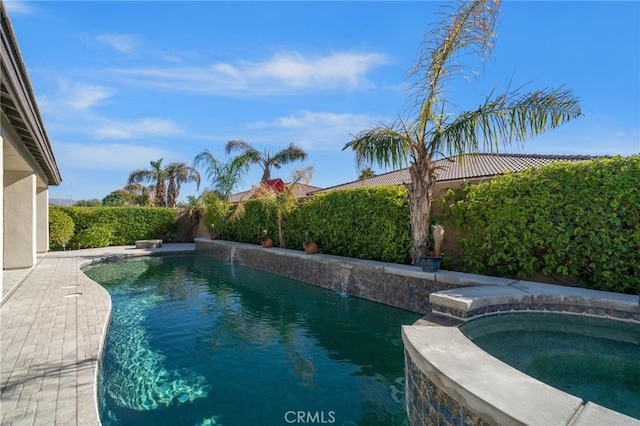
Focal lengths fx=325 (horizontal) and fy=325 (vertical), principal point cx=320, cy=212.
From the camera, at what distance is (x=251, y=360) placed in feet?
18.0

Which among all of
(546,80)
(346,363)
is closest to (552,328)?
(346,363)

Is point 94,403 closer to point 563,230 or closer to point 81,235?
point 563,230

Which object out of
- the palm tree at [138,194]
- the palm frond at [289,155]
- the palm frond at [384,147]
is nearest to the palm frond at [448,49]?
the palm frond at [384,147]

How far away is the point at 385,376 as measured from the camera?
16.0 feet

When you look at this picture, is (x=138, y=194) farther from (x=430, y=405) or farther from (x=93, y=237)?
(x=430, y=405)

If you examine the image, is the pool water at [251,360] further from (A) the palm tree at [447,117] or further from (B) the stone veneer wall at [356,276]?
(A) the palm tree at [447,117]

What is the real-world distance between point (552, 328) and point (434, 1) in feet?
26.1

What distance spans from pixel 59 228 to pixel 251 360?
66.0ft

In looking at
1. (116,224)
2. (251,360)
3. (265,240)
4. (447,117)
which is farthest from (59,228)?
(447,117)

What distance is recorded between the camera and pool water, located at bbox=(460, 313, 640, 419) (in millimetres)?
3504

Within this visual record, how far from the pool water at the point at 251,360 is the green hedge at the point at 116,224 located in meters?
14.0

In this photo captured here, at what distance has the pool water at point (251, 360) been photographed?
4.03 metres
